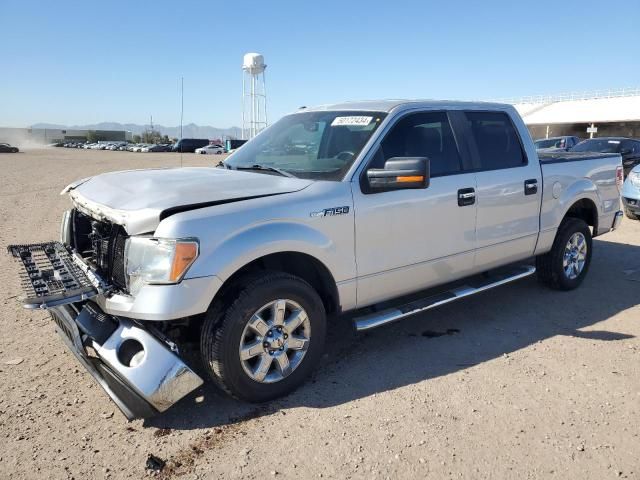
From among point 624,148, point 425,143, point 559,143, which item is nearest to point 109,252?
point 425,143

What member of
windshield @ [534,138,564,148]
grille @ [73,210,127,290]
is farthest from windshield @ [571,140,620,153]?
grille @ [73,210,127,290]

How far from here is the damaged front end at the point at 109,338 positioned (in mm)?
2875

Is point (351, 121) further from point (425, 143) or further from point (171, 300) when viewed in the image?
point (171, 300)

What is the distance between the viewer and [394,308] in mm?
3928

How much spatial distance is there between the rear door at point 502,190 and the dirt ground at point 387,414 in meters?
0.71

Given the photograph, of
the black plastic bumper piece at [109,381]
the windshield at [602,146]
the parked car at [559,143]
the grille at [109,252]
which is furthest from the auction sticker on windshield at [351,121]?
the parked car at [559,143]

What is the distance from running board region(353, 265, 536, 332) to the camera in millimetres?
3686

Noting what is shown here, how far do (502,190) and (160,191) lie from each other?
2930 millimetres

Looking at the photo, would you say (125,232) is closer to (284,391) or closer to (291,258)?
(291,258)

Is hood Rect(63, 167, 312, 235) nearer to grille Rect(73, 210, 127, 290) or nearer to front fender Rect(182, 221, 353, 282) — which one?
grille Rect(73, 210, 127, 290)

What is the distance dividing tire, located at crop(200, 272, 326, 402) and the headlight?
37cm

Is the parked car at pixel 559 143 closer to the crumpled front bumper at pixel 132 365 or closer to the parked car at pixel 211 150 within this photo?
the crumpled front bumper at pixel 132 365

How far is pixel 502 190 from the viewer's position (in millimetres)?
4566

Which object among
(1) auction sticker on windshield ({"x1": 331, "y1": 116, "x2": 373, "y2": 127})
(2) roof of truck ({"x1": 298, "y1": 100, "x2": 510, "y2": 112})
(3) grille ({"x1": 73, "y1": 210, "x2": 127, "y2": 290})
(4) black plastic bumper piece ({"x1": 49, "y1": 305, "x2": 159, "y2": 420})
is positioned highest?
(2) roof of truck ({"x1": 298, "y1": 100, "x2": 510, "y2": 112})
